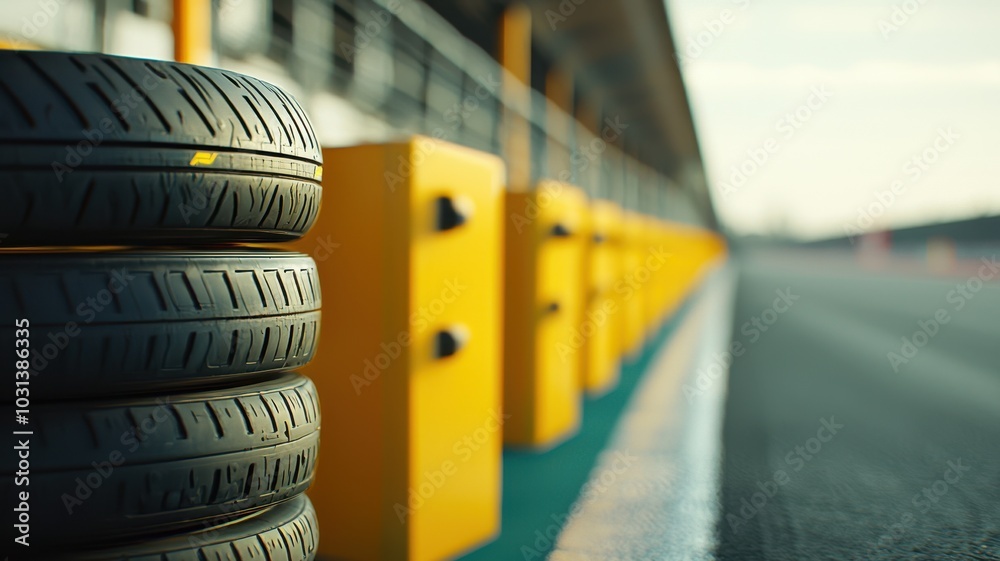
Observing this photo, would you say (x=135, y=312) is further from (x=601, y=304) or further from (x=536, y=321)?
(x=601, y=304)

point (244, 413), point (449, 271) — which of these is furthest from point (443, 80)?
point (244, 413)

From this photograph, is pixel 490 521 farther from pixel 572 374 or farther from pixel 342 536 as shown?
pixel 572 374

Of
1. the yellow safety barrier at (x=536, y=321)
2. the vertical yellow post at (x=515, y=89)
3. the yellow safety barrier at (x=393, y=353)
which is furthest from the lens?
the vertical yellow post at (x=515, y=89)

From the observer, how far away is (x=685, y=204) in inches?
2045

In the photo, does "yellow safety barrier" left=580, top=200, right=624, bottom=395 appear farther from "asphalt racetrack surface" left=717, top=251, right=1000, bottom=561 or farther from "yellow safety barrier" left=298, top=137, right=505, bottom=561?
"yellow safety barrier" left=298, top=137, right=505, bottom=561

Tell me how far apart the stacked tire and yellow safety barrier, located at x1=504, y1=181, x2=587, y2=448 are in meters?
2.00

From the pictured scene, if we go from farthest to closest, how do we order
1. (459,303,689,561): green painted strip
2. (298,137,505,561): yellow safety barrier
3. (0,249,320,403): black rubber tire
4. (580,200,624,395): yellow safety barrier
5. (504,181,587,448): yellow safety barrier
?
(580,200,624,395): yellow safety barrier, (504,181,587,448): yellow safety barrier, (459,303,689,561): green painted strip, (298,137,505,561): yellow safety barrier, (0,249,320,403): black rubber tire

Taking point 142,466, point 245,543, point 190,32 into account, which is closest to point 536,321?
point 190,32

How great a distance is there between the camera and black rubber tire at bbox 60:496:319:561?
49.6 inches

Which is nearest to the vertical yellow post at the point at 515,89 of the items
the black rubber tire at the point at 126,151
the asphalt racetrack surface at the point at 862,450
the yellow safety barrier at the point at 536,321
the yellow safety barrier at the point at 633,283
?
the yellow safety barrier at the point at 633,283

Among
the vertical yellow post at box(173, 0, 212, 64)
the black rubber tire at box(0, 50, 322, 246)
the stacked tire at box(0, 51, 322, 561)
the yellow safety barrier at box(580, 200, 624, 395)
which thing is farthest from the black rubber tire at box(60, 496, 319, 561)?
the yellow safety barrier at box(580, 200, 624, 395)

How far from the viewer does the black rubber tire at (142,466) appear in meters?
1.20

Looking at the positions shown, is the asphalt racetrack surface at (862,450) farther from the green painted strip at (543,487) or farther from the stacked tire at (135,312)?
the stacked tire at (135,312)

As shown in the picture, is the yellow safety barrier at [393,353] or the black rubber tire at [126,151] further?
the yellow safety barrier at [393,353]
